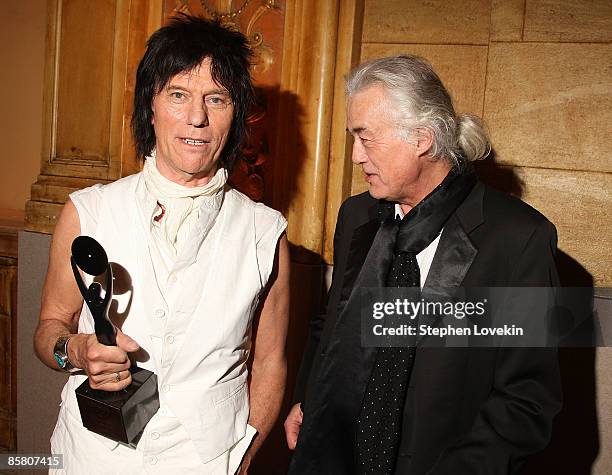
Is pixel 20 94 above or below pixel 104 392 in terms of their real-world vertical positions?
above

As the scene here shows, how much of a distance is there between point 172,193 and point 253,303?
373 millimetres

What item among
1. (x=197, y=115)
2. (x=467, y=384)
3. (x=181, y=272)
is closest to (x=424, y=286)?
(x=467, y=384)

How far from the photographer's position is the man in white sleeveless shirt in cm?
169

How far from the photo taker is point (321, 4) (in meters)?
2.64

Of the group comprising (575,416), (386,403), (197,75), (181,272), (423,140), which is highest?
(197,75)

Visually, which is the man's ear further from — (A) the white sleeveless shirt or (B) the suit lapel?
(A) the white sleeveless shirt

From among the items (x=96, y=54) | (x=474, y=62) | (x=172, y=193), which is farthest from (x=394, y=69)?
(x=96, y=54)

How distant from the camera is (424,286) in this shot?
1.75 metres

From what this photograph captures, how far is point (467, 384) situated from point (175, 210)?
881mm

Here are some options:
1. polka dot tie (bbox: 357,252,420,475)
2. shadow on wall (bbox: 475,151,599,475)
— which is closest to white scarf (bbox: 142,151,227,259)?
polka dot tie (bbox: 357,252,420,475)

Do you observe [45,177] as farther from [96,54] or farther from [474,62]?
[474,62]

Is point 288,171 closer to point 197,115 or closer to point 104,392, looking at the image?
point 197,115

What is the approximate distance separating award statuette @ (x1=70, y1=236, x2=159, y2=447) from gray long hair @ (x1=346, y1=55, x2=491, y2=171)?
2.75ft

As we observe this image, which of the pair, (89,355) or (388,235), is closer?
(89,355)
